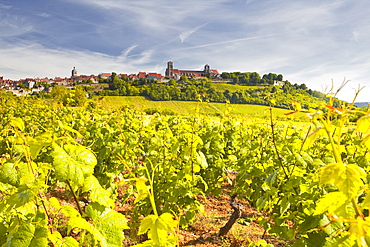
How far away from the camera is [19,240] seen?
1168mm

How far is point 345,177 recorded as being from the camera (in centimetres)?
79

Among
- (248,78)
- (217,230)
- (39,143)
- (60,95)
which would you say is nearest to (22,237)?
(39,143)

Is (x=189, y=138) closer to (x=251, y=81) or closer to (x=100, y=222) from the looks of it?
(x=100, y=222)

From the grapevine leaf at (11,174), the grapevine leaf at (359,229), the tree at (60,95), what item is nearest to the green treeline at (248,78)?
the tree at (60,95)

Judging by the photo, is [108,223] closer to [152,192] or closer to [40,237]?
[40,237]

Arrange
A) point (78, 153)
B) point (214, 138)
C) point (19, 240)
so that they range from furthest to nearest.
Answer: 1. point (214, 138)
2. point (78, 153)
3. point (19, 240)

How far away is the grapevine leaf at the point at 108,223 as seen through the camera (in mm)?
1242

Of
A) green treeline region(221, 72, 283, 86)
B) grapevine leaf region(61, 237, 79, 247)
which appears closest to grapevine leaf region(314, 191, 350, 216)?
A: grapevine leaf region(61, 237, 79, 247)

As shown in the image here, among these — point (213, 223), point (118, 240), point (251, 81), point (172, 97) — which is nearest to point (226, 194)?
point (213, 223)

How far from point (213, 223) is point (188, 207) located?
6.01 feet

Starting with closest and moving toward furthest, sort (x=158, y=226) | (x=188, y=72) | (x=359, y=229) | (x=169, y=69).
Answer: (x=359, y=229) → (x=158, y=226) → (x=188, y=72) → (x=169, y=69)

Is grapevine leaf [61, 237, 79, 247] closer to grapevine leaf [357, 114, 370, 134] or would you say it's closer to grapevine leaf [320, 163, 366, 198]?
grapevine leaf [320, 163, 366, 198]

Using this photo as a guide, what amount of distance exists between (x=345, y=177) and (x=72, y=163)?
1202 mm

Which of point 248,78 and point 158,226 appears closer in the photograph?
point 158,226
